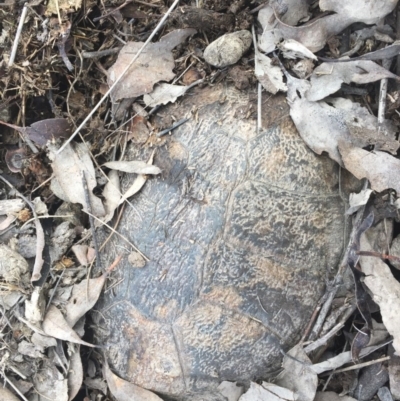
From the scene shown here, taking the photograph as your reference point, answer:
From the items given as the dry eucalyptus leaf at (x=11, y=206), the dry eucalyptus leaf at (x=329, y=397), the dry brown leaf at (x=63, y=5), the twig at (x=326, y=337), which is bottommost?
the dry eucalyptus leaf at (x=329, y=397)

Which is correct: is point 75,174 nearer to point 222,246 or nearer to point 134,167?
point 134,167

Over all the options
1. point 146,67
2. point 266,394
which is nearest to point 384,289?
point 266,394

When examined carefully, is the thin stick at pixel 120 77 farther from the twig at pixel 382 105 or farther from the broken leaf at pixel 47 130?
the twig at pixel 382 105

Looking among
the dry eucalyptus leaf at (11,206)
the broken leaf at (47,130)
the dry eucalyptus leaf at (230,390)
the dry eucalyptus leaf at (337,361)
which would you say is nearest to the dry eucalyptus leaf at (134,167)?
the broken leaf at (47,130)

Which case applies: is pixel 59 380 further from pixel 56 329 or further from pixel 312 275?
pixel 312 275

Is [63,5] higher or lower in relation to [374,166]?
higher

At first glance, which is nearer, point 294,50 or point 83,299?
point 294,50

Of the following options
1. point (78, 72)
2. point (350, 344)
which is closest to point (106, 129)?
point (78, 72)
